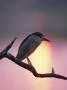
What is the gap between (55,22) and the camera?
157 cm

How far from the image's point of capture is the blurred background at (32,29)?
1.52m

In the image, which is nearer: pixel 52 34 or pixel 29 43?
pixel 29 43

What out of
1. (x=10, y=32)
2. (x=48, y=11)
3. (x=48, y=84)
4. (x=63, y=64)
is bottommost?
(x=48, y=84)

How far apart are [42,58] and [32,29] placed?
17 cm

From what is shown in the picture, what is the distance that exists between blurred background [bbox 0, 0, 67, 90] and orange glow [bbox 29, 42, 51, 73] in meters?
0.03

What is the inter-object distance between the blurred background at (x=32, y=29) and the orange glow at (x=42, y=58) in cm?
3

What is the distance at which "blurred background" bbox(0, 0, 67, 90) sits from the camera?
1519 millimetres

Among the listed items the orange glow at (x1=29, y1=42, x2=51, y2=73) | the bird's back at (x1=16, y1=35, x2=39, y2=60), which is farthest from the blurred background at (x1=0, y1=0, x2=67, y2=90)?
the bird's back at (x1=16, y1=35, x2=39, y2=60)

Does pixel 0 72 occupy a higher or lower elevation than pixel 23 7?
lower

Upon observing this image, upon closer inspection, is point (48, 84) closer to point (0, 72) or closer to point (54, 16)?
point (0, 72)

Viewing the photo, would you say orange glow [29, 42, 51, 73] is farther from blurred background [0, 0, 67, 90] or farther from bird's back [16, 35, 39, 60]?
bird's back [16, 35, 39, 60]

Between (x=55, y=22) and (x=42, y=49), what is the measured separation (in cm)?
17

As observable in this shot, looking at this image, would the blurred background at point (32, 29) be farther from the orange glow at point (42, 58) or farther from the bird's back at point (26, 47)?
the bird's back at point (26, 47)

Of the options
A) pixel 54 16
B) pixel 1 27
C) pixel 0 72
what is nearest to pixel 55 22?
pixel 54 16
